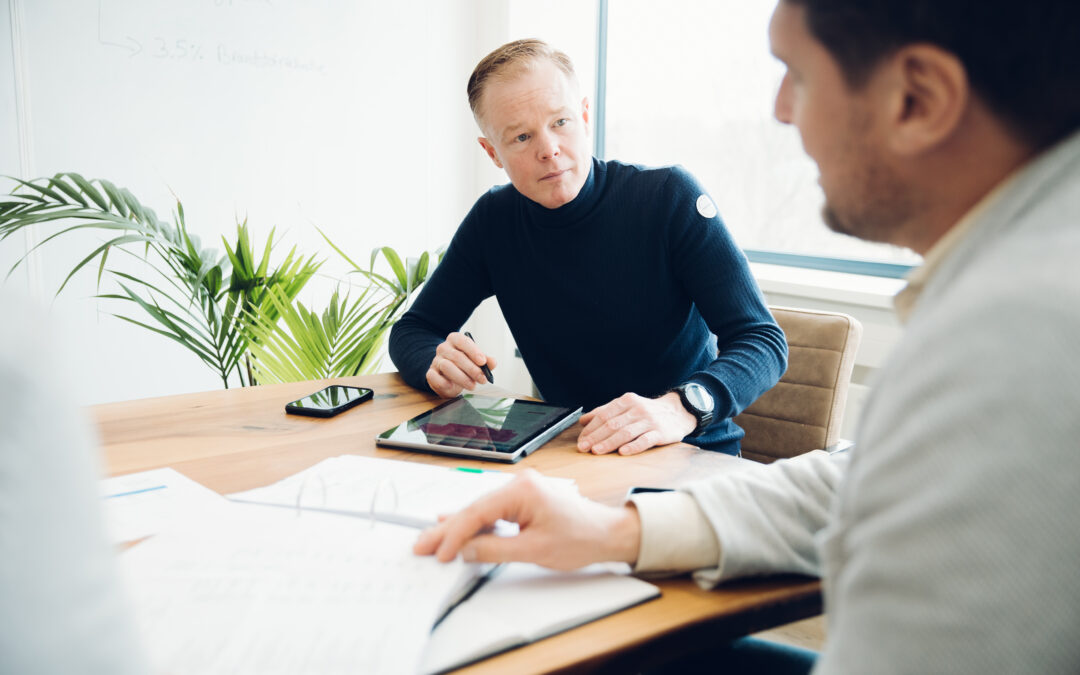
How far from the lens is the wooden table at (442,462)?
66 centimetres

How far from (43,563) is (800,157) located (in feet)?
9.99

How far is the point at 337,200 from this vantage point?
10.1 feet

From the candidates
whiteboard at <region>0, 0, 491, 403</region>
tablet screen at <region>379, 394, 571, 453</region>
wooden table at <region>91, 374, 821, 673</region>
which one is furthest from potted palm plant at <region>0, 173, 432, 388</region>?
tablet screen at <region>379, 394, 571, 453</region>

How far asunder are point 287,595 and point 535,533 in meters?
0.22

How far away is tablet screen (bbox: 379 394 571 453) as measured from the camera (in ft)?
3.67

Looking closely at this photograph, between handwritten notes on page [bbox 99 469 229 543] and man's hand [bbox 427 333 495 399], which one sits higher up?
man's hand [bbox 427 333 495 399]

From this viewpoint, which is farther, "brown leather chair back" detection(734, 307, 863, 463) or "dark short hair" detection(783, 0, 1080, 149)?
"brown leather chair back" detection(734, 307, 863, 463)

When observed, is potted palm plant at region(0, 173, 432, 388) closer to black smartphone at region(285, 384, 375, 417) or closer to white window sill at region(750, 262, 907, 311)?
black smartphone at region(285, 384, 375, 417)

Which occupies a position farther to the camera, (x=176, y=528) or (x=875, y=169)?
(x=176, y=528)

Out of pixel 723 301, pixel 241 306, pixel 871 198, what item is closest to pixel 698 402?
pixel 723 301

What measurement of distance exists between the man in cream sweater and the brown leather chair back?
100 centimetres

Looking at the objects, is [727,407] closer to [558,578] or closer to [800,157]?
[558,578]

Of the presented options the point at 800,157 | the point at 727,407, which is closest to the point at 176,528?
the point at 727,407

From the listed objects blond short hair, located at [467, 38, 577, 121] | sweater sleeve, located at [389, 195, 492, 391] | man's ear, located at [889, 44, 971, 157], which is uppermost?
blond short hair, located at [467, 38, 577, 121]
